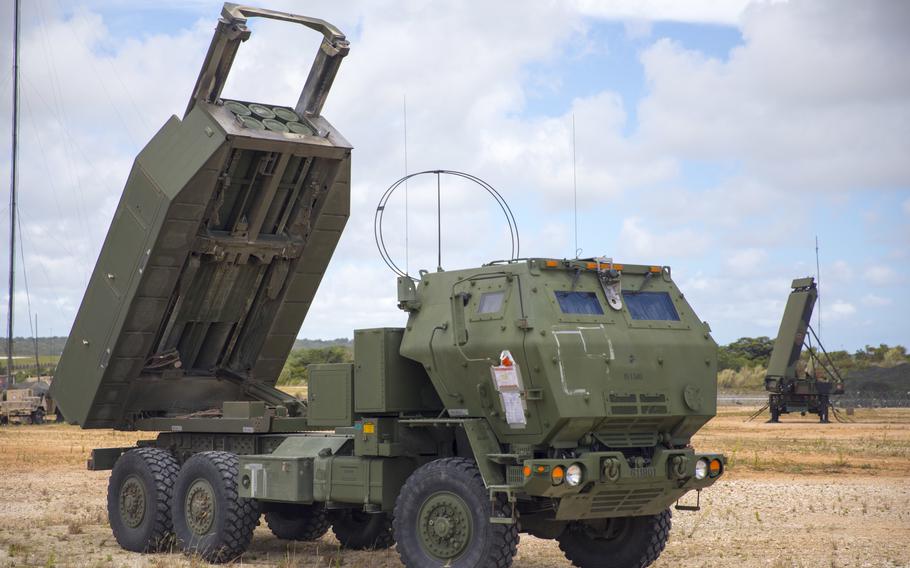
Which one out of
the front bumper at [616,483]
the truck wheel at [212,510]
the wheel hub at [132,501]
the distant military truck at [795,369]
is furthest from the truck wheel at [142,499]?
the distant military truck at [795,369]

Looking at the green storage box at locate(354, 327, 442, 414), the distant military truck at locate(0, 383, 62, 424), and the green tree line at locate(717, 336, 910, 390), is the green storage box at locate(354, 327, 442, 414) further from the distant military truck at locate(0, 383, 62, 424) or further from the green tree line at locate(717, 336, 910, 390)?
the green tree line at locate(717, 336, 910, 390)

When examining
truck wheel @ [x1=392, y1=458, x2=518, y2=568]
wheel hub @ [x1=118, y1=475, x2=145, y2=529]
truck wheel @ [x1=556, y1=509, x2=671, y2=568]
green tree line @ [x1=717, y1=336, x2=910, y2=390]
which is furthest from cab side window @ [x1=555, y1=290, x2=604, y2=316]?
green tree line @ [x1=717, y1=336, x2=910, y2=390]

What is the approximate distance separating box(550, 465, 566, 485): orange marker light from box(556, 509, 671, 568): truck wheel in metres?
1.93

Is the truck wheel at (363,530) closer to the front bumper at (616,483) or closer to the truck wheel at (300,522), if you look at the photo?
the truck wheel at (300,522)

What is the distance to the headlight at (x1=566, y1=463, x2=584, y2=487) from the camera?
9.53m

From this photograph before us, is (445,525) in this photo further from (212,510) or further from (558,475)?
(212,510)

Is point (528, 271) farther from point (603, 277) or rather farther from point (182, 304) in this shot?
point (182, 304)

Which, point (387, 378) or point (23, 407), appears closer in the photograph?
point (387, 378)

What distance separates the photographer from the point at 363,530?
13250 millimetres

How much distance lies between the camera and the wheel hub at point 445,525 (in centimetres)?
985

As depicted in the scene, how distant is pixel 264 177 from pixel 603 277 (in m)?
3.88

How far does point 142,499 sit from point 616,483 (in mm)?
5835

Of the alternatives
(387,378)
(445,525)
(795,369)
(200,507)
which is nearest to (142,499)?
(200,507)

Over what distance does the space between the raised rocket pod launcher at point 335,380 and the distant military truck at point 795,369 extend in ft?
84.9
